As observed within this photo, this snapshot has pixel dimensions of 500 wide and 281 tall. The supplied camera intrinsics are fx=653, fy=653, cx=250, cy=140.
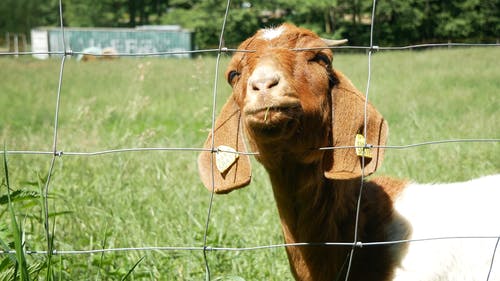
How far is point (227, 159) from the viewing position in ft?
9.75

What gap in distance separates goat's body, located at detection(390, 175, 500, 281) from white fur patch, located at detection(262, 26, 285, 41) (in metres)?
1.05

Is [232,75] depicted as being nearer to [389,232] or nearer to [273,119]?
[273,119]

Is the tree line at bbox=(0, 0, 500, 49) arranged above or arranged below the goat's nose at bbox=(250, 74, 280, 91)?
below

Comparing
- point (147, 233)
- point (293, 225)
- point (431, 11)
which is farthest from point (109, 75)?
point (293, 225)

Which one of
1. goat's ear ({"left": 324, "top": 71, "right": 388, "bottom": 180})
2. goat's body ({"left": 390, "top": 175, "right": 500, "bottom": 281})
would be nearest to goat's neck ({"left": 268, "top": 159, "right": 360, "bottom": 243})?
goat's ear ({"left": 324, "top": 71, "right": 388, "bottom": 180})

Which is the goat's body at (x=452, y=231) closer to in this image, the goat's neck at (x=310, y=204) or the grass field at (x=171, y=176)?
the goat's neck at (x=310, y=204)

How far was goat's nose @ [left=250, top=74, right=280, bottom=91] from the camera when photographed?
2545mm

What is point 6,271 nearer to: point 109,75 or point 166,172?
point 166,172

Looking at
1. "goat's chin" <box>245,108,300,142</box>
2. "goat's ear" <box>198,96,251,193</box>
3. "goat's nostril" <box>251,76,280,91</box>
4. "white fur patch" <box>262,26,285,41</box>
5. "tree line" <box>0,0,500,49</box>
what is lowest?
"tree line" <box>0,0,500,49</box>

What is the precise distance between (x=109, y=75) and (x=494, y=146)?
1155cm

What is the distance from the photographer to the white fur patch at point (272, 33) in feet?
10.1

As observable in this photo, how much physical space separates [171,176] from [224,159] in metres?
2.58

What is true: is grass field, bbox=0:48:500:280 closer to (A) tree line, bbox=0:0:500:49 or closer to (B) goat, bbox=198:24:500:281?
(B) goat, bbox=198:24:500:281

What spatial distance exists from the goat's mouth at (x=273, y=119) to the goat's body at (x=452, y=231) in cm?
89
